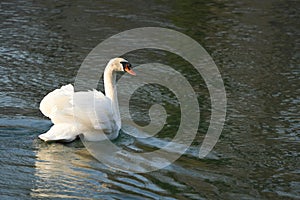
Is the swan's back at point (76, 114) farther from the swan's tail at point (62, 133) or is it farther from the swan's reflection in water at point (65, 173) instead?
the swan's reflection in water at point (65, 173)

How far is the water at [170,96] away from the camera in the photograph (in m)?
7.30

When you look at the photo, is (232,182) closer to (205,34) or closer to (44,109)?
(44,109)

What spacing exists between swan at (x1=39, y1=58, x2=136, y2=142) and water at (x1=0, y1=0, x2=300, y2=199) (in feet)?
0.60

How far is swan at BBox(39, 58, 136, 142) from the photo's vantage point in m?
8.36

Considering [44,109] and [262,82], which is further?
[262,82]

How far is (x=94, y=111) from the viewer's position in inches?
332

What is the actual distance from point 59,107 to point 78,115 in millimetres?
245

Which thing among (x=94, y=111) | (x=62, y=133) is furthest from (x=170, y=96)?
(x=62, y=133)

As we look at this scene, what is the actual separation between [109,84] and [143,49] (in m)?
3.90

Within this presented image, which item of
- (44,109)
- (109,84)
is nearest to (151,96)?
(109,84)

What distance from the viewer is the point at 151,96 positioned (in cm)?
1042

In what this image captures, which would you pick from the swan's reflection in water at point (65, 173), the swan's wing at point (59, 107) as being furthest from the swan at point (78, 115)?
the swan's reflection in water at point (65, 173)

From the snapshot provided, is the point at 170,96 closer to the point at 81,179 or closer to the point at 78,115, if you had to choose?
the point at 78,115

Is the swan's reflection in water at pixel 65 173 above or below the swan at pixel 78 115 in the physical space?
below
